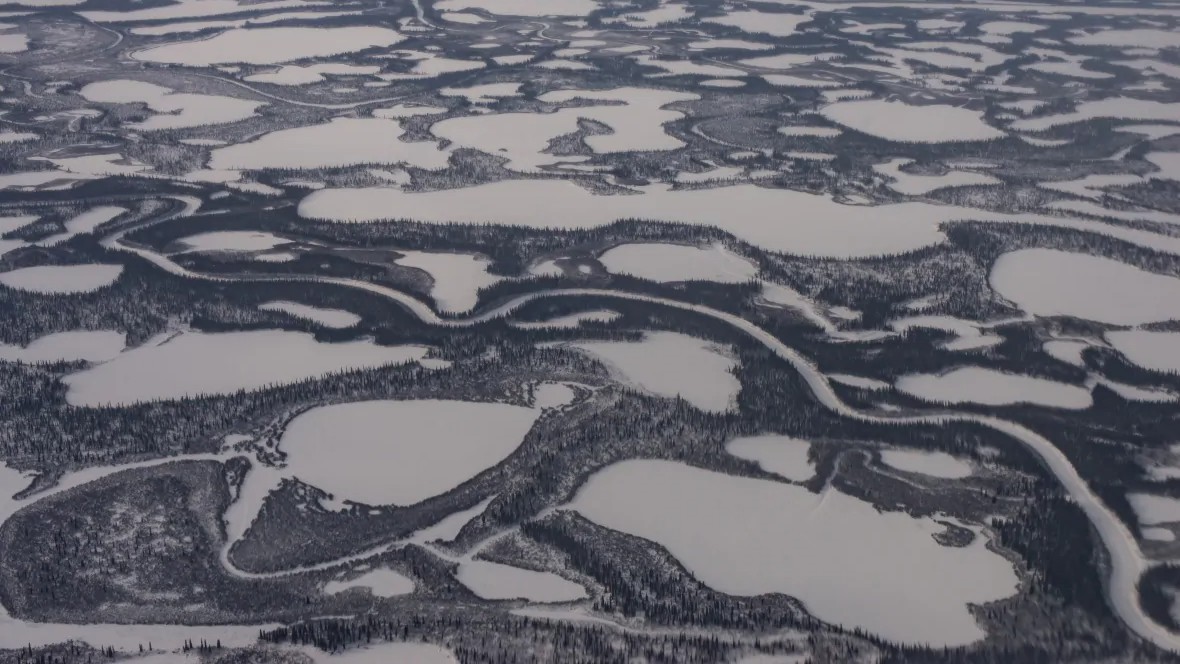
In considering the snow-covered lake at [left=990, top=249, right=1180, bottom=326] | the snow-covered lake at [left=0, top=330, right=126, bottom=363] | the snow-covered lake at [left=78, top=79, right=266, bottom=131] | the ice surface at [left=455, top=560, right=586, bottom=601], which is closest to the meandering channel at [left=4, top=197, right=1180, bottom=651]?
the ice surface at [left=455, top=560, right=586, bottom=601]

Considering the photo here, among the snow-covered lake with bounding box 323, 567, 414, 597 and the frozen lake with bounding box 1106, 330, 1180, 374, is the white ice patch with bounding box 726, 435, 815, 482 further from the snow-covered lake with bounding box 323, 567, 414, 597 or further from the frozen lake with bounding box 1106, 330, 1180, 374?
the frozen lake with bounding box 1106, 330, 1180, 374

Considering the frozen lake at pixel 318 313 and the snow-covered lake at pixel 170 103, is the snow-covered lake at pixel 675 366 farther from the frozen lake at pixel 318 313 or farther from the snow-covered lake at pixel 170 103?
the snow-covered lake at pixel 170 103

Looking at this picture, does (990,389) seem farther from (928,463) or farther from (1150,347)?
(1150,347)

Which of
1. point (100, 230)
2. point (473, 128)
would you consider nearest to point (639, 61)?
point (473, 128)

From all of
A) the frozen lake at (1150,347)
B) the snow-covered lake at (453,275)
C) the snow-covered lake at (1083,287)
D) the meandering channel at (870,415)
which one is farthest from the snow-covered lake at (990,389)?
the snow-covered lake at (453,275)

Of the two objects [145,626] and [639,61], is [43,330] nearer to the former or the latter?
[145,626]
